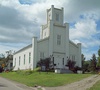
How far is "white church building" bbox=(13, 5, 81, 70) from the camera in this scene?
41.4 m

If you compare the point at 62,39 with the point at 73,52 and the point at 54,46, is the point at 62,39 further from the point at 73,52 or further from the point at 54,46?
the point at 73,52

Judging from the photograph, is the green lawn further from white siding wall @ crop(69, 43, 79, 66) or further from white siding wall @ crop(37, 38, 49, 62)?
Answer: white siding wall @ crop(69, 43, 79, 66)

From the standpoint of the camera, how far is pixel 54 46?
4309cm

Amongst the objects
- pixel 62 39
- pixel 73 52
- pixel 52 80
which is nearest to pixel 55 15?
pixel 62 39

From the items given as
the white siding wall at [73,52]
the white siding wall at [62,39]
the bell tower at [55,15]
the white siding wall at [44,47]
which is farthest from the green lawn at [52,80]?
the bell tower at [55,15]

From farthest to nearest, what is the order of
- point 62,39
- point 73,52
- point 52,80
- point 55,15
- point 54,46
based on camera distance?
point 55,15, point 73,52, point 62,39, point 54,46, point 52,80

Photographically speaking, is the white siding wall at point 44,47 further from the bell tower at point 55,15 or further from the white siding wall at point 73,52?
the white siding wall at point 73,52

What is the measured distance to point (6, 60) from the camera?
248ft

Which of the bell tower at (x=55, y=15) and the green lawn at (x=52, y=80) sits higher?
the bell tower at (x=55, y=15)

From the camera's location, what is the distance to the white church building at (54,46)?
136ft

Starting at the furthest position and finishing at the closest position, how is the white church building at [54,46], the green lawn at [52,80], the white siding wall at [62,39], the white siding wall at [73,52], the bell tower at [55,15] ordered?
the bell tower at [55,15] < the white siding wall at [73,52] < the white siding wall at [62,39] < the white church building at [54,46] < the green lawn at [52,80]

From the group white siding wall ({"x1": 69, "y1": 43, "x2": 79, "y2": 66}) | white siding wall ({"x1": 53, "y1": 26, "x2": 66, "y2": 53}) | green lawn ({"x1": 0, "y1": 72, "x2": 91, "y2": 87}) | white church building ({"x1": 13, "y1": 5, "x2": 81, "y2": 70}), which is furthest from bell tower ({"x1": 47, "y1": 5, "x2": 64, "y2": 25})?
green lawn ({"x1": 0, "y1": 72, "x2": 91, "y2": 87})

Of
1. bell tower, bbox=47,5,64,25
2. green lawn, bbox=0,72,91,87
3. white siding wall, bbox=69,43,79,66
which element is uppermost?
bell tower, bbox=47,5,64,25

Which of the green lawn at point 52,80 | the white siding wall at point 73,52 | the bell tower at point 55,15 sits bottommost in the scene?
the green lawn at point 52,80
